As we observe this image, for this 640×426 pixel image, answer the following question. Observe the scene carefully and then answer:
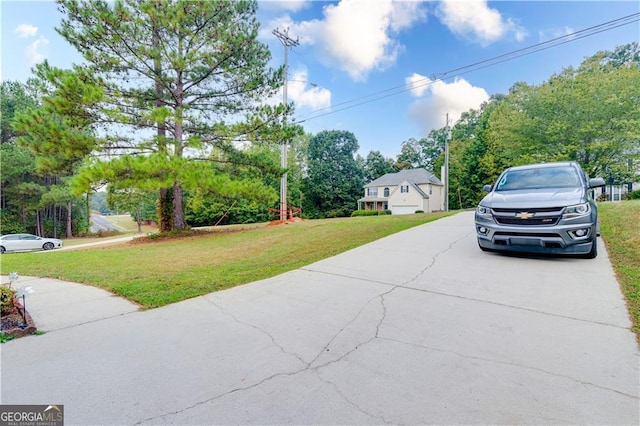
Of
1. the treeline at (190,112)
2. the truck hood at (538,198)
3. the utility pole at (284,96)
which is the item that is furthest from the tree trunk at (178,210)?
the truck hood at (538,198)

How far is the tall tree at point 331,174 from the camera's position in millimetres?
37156

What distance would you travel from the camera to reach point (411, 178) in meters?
35.4

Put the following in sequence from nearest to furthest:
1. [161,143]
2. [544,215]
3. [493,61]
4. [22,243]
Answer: [544,215] → [161,143] → [493,61] → [22,243]

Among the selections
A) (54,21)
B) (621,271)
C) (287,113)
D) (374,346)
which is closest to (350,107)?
(287,113)

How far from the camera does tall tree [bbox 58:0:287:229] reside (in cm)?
984

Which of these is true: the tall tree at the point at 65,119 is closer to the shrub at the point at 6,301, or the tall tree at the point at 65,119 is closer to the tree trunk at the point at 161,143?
the tree trunk at the point at 161,143

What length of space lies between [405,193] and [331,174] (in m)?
9.67

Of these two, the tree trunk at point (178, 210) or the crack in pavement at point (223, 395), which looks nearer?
the crack in pavement at point (223, 395)

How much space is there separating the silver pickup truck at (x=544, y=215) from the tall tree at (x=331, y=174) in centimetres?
3155

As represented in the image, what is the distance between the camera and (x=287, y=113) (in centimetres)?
1220

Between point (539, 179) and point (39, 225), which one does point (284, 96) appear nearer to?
point (539, 179)

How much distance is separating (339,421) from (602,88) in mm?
21666

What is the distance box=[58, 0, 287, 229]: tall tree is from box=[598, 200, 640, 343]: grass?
1058 centimetres

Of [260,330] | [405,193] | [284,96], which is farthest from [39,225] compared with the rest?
[405,193]
